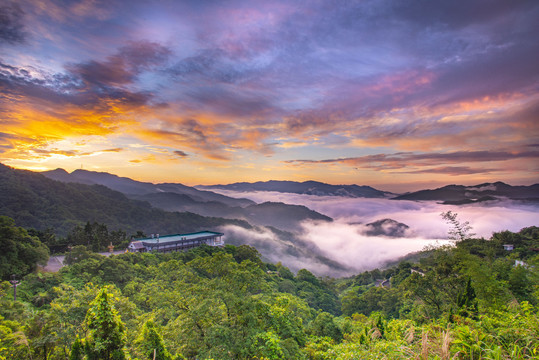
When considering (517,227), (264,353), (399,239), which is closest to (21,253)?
(264,353)

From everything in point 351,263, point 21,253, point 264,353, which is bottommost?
point 351,263

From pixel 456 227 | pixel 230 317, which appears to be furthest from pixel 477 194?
pixel 230 317

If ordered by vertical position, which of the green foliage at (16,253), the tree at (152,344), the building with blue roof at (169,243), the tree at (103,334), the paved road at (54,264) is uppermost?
the tree at (103,334)

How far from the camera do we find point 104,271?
23719 mm

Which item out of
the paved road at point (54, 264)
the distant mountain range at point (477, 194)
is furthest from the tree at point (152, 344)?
the distant mountain range at point (477, 194)

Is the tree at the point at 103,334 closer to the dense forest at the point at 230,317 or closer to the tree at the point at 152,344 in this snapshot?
the dense forest at the point at 230,317

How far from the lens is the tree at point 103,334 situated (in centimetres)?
591

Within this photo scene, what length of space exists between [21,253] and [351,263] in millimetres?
136373

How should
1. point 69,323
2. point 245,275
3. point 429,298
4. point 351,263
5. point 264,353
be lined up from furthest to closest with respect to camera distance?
1. point 351,263
2. point 429,298
3. point 245,275
4. point 69,323
5. point 264,353

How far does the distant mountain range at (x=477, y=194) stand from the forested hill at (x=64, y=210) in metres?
127

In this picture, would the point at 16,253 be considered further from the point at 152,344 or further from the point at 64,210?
the point at 64,210

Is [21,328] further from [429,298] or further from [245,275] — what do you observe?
[429,298]

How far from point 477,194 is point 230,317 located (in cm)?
16686

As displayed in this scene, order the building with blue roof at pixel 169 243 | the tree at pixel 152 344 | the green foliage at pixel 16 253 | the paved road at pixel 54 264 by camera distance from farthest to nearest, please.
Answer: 1. the building with blue roof at pixel 169 243
2. the paved road at pixel 54 264
3. the green foliage at pixel 16 253
4. the tree at pixel 152 344
